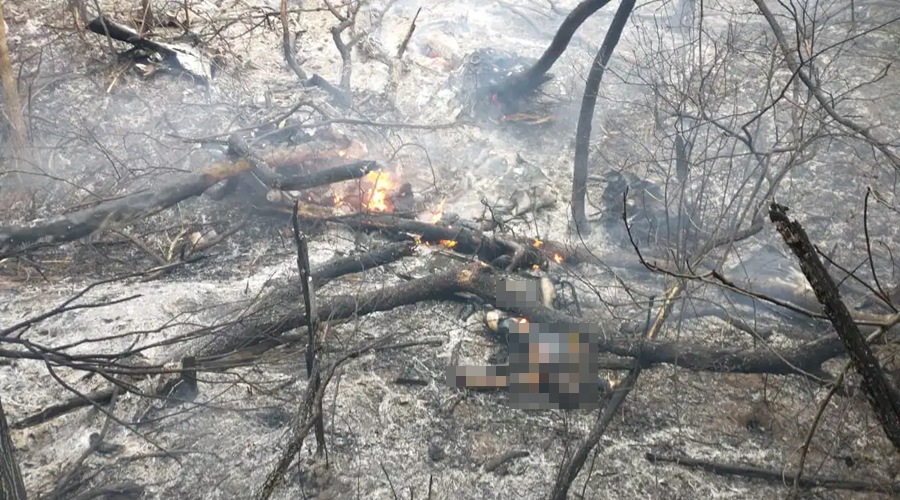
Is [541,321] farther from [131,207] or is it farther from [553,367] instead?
[131,207]

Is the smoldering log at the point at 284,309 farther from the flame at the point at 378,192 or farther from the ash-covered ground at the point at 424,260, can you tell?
the flame at the point at 378,192

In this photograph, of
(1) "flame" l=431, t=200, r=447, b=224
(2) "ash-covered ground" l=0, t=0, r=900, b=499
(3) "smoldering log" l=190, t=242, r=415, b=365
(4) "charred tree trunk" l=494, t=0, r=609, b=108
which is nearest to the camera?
(2) "ash-covered ground" l=0, t=0, r=900, b=499

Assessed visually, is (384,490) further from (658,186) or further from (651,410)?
(658,186)

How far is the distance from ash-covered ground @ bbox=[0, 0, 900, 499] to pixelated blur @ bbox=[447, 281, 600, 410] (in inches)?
8.4

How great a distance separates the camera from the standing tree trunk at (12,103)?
6.54 m

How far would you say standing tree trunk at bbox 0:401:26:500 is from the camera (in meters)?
2.65

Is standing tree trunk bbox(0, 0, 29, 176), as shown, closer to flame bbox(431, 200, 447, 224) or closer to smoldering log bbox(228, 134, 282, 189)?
smoldering log bbox(228, 134, 282, 189)

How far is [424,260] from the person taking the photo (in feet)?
Result: 21.6

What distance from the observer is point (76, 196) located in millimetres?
6875

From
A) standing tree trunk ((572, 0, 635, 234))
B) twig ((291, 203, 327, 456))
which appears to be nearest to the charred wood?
twig ((291, 203, 327, 456))

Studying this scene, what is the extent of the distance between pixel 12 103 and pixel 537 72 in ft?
23.6

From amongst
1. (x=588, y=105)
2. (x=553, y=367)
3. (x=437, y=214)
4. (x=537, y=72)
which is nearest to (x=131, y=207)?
(x=437, y=214)

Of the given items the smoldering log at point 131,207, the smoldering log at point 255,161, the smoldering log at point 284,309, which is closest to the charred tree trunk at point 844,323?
the smoldering log at point 284,309

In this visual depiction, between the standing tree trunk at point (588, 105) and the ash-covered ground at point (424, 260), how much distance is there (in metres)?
0.44
